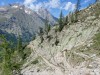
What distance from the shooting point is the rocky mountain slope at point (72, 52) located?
8206cm

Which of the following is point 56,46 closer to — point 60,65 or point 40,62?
point 40,62

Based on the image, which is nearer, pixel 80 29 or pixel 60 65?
pixel 60 65

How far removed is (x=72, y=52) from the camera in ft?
339

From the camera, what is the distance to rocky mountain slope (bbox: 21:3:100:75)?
82062 millimetres

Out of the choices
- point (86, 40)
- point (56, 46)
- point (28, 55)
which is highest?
point (86, 40)

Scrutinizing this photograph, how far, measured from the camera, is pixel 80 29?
418 ft

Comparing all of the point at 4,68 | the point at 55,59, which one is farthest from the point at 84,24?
the point at 4,68

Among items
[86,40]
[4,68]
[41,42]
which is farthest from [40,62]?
[4,68]

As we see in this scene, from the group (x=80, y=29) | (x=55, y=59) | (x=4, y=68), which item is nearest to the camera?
(x=4, y=68)

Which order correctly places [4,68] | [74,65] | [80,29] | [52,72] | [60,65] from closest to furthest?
1. [4,68]
2. [74,65]
3. [52,72]
4. [60,65]
5. [80,29]

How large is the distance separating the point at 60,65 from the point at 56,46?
107 ft

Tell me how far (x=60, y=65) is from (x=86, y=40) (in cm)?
1967

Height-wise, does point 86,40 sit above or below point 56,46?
above

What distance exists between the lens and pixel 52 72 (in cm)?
9662
